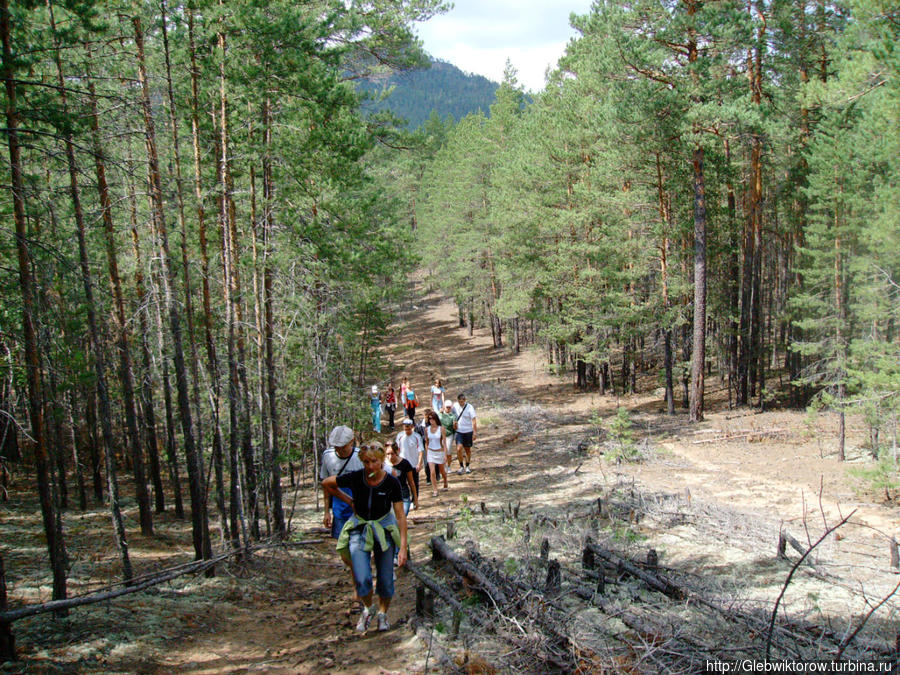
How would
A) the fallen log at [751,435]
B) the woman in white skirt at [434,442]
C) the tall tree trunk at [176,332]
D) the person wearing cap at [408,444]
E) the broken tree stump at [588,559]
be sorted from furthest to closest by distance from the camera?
1. the fallen log at [751,435]
2. the woman in white skirt at [434,442]
3. the person wearing cap at [408,444]
4. the tall tree trunk at [176,332]
5. the broken tree stump at [588,559]

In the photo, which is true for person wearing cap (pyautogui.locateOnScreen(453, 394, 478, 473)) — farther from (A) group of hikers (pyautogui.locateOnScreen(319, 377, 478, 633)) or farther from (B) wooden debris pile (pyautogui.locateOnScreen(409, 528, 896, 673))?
(A) group of hikers (pyautogui.locateOnScreen(319, 377, 478, 633))

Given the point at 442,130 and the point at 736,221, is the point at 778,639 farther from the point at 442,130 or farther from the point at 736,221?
the point at 442,130

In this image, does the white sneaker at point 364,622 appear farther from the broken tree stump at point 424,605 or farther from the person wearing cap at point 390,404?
the person wearing cap at point 390,404

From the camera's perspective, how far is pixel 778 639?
4398mm

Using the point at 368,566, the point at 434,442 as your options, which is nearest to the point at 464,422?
the point at 434,442

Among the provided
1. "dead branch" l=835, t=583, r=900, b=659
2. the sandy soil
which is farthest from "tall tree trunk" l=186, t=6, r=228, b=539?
"dead branch" l=835, t=583, r=900, b=659

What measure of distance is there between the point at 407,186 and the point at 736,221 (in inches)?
1489

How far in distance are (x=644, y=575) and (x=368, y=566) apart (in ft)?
9.86

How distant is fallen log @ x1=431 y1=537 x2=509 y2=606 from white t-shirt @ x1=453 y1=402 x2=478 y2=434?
4907 millimetres

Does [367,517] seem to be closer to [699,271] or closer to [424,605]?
[424,605]

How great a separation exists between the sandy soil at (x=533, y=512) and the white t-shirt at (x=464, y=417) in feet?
4.15

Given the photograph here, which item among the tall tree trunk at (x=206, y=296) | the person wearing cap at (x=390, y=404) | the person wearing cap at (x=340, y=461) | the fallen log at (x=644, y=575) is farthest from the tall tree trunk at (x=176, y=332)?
the person wearing cap at (x=390, y=404)

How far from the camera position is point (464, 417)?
12.0 meters

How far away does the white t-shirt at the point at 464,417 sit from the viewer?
1204cm
